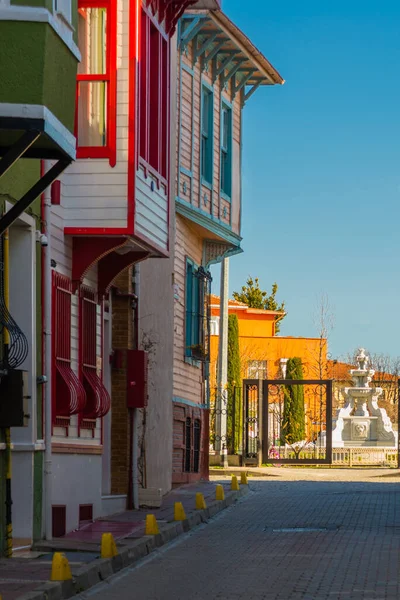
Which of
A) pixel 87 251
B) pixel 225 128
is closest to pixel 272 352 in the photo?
pixel 225 128

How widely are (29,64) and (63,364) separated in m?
5.74

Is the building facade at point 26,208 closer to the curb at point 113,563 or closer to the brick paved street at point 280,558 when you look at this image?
the curb at point 113,563

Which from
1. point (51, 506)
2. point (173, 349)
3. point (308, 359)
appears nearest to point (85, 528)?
Result: point (51, 506)

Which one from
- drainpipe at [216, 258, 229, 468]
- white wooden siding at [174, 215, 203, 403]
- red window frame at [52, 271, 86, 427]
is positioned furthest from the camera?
drainpipe at [216, 258, 229, 468]

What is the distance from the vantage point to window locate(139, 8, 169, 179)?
712 inches

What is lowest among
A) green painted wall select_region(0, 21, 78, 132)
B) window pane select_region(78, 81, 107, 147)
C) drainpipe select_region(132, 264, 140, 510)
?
drainpipe select_region(132, 264, 140, 510)

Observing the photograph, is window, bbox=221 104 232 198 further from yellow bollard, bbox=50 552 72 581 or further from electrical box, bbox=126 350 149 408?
yellow bollard, bbox=50 552 72 581

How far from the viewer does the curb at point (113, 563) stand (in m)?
11.3

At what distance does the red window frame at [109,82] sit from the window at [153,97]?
558 millimetres

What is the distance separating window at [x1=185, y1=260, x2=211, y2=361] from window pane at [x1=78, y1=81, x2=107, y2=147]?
11133 millimetres

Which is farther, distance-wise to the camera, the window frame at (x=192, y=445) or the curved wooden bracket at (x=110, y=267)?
the window frame at (x=192, y=445)

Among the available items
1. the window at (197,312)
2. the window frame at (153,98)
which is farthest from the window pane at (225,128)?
the window frame at (153,98)

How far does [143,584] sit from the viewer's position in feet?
41.9

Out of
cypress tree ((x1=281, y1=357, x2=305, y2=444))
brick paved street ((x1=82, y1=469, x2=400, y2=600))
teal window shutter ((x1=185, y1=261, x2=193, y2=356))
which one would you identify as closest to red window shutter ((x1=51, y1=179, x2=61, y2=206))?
brick paved street ((x1=82, y1=469, x2=400, y2=600))
